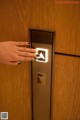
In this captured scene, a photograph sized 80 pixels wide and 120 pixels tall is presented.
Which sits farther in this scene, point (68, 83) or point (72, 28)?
point (68, 83)

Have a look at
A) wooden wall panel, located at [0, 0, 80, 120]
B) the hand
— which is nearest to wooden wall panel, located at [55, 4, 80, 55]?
wooden wall panel, located at [0, 0, 80, 120]

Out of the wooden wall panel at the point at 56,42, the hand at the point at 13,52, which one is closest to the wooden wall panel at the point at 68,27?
the wooden wall panel at the point at 56,42

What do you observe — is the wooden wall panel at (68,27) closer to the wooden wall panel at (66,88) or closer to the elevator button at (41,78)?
the wooden wall panel at (66,88)

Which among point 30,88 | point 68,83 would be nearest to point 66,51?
point 68,83

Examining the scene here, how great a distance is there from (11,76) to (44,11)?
1.28ft

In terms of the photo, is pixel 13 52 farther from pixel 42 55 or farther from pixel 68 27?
pixel 68 27

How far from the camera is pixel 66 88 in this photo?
1.09 m

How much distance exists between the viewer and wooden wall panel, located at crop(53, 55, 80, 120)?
1044 mm

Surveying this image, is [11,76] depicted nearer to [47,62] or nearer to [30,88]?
[30,88]

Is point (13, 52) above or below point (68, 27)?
below

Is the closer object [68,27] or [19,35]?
[68,27]

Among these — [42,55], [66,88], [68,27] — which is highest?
[68,27]

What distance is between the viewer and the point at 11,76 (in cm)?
121

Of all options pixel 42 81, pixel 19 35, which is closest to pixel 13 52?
pixel 19 35
